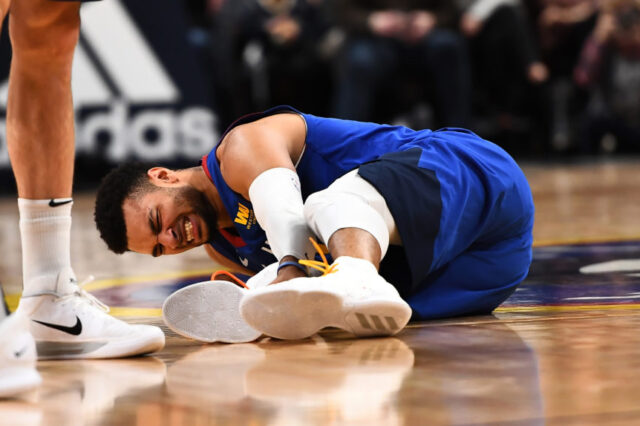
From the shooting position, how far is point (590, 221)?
16.9ft

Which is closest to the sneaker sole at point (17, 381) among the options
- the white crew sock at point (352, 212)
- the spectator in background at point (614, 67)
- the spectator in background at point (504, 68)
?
the white crew sock at point (352, 212)

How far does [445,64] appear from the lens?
8.23 meters

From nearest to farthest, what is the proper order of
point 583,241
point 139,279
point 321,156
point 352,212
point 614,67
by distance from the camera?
point 352,212 → point 321,156 → point 139,279 → point 583,241 → point 614,67

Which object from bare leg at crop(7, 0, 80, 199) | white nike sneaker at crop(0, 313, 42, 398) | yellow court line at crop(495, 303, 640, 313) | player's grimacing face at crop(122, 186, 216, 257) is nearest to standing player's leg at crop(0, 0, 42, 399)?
white nike sneaker at crop(0, 313, 42, 398)

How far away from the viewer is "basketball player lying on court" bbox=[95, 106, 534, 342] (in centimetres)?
221

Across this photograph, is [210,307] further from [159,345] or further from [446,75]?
[446,75]

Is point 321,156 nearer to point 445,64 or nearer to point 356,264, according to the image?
point 356,264

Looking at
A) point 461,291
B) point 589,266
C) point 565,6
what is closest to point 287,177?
point 461,291

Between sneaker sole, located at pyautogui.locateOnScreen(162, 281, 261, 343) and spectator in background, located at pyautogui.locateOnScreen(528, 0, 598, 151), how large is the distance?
8.03 metres

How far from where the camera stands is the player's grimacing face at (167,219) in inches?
107

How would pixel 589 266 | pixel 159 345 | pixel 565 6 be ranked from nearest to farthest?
pixel 159 345 → pixel 589 266 → pixel 565 6

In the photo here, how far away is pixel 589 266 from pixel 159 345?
184cm

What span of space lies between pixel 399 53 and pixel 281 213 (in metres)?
5.96

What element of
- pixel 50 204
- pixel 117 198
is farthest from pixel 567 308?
pixel 50 204
